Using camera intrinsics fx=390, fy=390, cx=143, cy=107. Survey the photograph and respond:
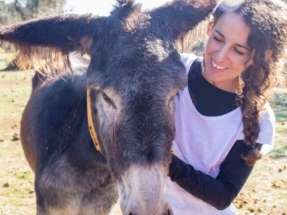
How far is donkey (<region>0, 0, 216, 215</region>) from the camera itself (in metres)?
1.93

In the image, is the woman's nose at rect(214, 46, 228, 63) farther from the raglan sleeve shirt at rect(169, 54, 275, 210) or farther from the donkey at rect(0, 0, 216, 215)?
the raglan sleeve shirt at rect(169, 54, 275, 210)

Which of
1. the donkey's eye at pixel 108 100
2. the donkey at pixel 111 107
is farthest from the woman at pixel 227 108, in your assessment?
the donkey's eye at pixel 108 100

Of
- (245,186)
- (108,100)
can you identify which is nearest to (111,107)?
(108,100)

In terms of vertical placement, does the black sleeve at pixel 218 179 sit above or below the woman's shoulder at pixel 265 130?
below

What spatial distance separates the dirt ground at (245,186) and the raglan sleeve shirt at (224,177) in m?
2.33

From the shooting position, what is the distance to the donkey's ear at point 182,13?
2.47 m

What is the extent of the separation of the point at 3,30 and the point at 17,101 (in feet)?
31.4

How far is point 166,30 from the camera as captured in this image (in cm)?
238

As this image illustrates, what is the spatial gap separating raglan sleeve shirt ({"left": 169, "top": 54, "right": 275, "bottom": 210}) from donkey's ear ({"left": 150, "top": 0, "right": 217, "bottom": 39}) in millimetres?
774

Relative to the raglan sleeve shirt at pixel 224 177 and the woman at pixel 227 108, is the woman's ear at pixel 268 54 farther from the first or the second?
the raglan sleeve shirt at pixel 224 177

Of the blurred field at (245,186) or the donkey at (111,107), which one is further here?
the blurred field at (245,186)

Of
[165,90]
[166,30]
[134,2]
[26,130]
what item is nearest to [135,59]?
[165,90]

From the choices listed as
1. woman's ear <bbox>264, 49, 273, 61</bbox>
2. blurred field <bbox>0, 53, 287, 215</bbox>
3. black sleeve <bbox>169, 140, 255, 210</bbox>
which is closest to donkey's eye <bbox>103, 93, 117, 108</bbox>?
black sleeve <bbox>169, 140, 255, 210</bbox>

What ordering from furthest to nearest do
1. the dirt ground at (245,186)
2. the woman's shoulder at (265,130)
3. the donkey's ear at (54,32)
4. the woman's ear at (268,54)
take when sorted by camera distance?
the dirt ground at (245,186) → the woman's shoulder at (265,130) → the woman's ear at (268,54) → the donkey's ear at (54,32)
